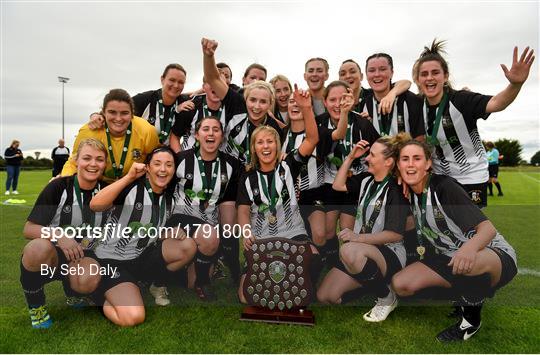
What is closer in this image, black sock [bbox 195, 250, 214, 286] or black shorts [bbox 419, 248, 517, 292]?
black shorts [bbox 419, 248, 517, 292]

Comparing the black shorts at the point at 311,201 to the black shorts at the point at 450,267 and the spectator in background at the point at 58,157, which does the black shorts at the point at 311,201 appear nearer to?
the black shorts at the point at 450,267

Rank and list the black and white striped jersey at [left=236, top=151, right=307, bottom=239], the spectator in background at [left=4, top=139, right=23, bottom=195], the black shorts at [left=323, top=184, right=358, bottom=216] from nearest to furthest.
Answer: the black and white striped jersey at [left=236, top=151, right=307, bottom=239] < the black shorts at [left=323, top=184, right=358, bottom=216] < the spectator in background at [left=4, top=139, right=23, bottom=195]

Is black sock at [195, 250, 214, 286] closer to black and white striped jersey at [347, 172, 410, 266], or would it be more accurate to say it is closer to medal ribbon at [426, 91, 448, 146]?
black and white striped jersey at [347, 172, 410, 266]

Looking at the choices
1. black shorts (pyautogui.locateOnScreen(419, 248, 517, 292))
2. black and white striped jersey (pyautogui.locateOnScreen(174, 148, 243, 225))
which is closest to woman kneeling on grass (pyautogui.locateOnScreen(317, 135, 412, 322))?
black shorts (pyautogui.locateOnScreen(419, 248, 517, 292))

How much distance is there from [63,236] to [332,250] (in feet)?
8.15

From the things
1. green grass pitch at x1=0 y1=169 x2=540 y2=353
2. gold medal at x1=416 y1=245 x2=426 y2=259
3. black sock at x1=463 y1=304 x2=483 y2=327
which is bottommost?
green grass pitch at x1=0 y1=169 x2=540 y2=353

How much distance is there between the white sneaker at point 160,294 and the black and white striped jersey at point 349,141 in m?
1.80

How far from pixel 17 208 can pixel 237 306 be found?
800cm

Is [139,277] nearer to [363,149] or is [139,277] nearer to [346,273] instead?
[346,273]

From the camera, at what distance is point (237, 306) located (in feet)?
11.2

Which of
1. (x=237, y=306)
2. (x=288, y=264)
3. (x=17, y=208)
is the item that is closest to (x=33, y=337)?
(x=237, y=306)

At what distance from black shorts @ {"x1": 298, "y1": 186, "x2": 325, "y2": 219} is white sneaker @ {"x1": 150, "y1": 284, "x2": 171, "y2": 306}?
4.77 feet

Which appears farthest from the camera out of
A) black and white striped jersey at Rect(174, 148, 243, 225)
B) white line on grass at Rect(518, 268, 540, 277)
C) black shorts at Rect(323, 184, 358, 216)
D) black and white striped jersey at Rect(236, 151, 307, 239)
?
white line on grass at Rect(518, 268, 540, 277)

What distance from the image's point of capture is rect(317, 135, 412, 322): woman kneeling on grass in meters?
3.20
